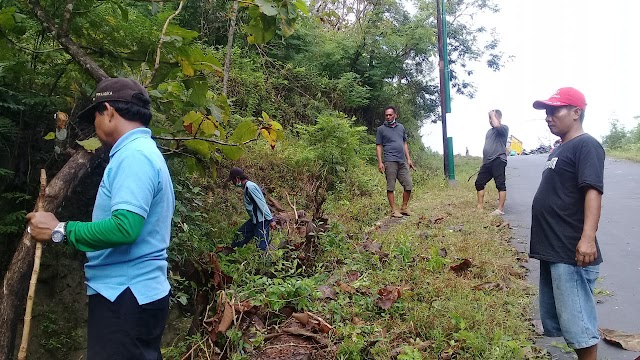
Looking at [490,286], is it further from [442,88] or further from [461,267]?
[442,88]

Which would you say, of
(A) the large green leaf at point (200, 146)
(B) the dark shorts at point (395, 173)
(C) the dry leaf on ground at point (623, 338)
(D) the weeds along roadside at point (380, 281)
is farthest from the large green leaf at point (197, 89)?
(B) the dark shorts at point (395, 173)

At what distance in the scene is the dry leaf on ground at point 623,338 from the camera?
138 inches

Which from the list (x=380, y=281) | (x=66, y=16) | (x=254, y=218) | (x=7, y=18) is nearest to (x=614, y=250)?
(x=380, y=281)

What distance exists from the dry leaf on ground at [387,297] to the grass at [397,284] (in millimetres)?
46

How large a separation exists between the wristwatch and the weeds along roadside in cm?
167

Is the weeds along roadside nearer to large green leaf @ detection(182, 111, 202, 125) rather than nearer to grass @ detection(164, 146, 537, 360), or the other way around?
grass @ detection(164, 146, 537, 360)

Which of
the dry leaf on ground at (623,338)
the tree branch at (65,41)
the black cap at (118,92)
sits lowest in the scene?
the dry leaf on ground at (623,338)

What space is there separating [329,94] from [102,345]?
12555mm

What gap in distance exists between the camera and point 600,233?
6.80 meters

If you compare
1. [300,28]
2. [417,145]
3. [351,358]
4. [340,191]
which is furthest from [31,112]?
[417,145]

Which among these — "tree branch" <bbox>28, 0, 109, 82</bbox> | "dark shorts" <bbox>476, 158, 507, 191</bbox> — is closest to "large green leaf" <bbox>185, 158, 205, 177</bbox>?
"tree branch" <bbox>28, 0, 109, 82</bbox>

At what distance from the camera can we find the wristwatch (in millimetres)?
2107

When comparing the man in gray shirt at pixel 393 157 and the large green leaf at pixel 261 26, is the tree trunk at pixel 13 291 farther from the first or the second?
the man in gray shirt at pixel 393 157

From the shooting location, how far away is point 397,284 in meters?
4.57
